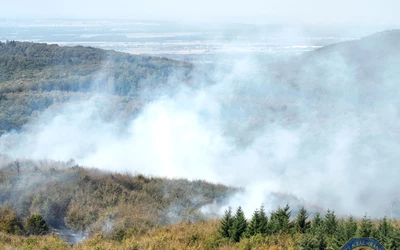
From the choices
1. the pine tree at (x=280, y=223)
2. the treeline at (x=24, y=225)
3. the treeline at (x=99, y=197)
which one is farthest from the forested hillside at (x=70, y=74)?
the pine tree at (x=280, y=223)

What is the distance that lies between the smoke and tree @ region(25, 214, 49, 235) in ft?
20.8

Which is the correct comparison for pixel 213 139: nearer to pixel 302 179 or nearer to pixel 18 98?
pixel 302 179

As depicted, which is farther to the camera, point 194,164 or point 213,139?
point 213,139

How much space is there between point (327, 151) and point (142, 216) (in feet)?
49.7

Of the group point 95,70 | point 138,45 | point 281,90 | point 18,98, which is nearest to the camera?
point 18,98

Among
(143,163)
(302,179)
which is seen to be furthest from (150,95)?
(302,179)

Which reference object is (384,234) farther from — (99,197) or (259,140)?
(259,140)

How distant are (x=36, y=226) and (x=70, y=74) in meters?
39.3

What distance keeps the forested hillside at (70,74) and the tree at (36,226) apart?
79.1 ft

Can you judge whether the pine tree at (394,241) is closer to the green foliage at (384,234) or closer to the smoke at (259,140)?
the green foliage at (384,234)

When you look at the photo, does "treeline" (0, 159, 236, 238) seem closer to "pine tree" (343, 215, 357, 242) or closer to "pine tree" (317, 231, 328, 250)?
"pine tree" (317, 231, 328, 250)

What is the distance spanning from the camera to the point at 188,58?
64.7 meters

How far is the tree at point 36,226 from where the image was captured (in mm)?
13531

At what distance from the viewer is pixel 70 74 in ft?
167
